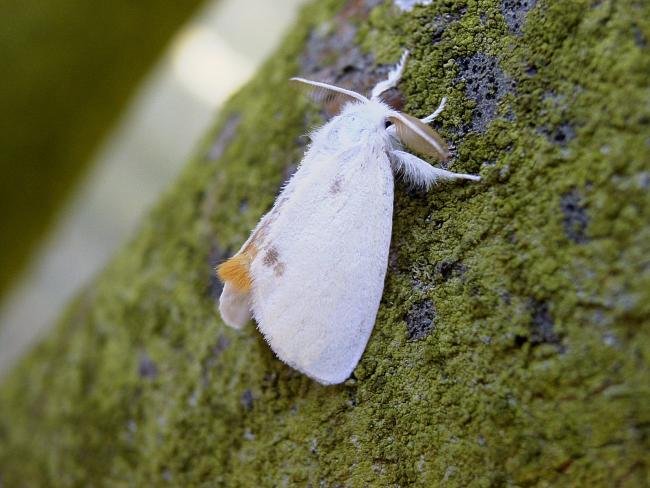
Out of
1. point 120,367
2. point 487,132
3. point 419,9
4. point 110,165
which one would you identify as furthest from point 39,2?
point 487,132

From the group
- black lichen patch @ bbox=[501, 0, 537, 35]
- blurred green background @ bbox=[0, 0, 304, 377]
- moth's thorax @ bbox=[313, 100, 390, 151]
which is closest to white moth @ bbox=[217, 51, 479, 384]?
moth's thorax @ bbox=[313, 100, 390, 151]

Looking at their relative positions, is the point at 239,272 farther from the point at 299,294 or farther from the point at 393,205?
the point at 393,205

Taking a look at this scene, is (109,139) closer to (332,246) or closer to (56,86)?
(56,86)

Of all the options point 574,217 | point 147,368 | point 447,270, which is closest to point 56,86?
point 147,368

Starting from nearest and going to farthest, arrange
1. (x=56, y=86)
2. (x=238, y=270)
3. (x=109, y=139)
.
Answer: (x=238, y=270)
(x=56, y=86)
(x=109, y=139)

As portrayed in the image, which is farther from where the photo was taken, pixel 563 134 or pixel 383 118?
pixel 383 118

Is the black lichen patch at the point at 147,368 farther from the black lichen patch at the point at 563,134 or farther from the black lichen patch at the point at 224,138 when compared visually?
the black lichen patch at the point at 563,134

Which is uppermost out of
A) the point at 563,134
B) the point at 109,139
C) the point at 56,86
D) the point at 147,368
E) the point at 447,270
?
the point at 563,134

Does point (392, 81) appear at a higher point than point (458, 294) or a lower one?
higher
